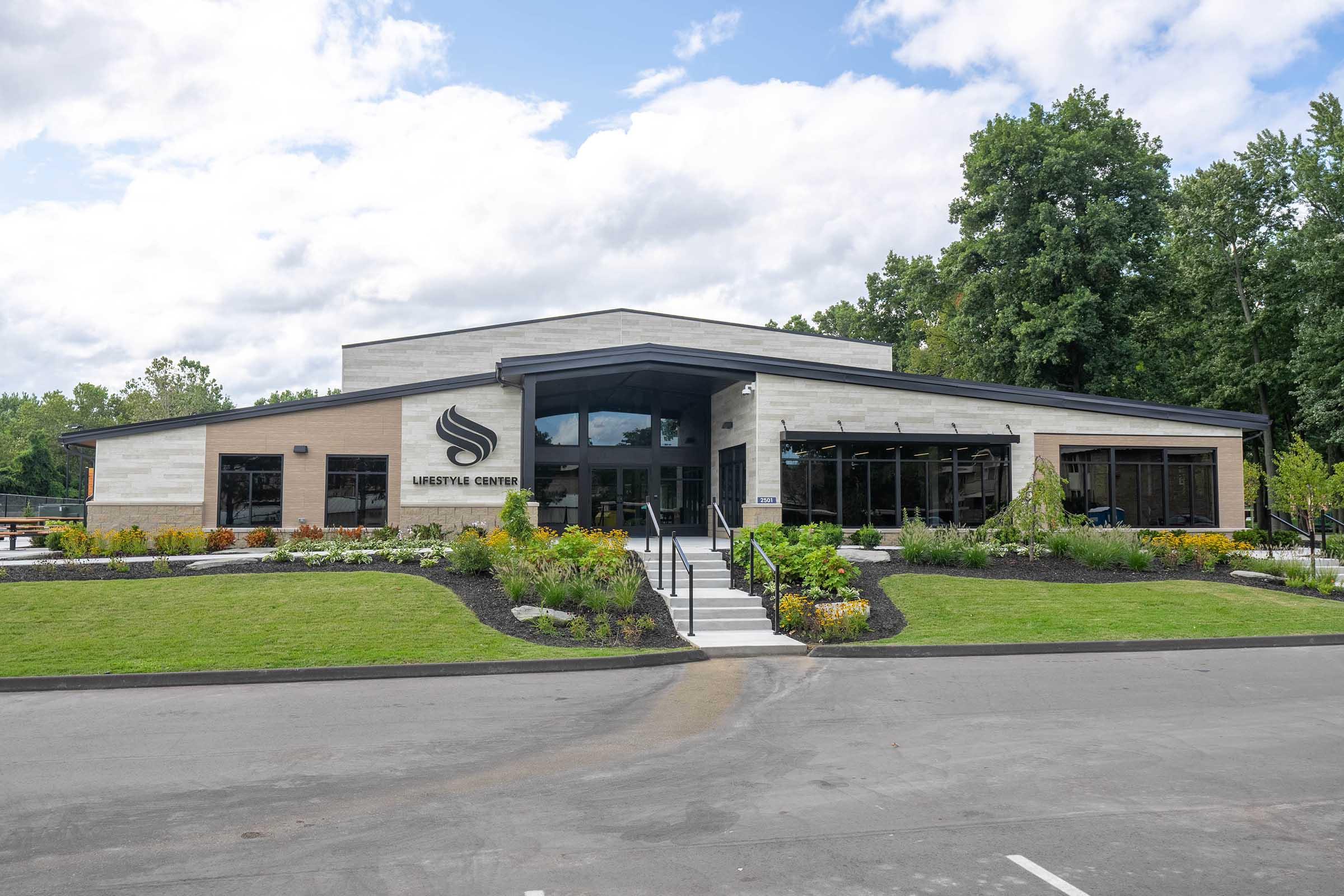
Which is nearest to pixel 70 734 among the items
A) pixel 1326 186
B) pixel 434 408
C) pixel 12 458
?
pixel 434 408

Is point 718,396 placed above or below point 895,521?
above

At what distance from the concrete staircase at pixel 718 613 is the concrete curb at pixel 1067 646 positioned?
0.80 metres

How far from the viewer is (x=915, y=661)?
12.0 meters

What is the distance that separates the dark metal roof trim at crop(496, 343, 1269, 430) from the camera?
2266 cm

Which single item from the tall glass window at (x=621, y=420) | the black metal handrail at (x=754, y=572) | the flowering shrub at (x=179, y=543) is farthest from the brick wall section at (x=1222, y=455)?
the flowering shrub at (x=179, y=543)

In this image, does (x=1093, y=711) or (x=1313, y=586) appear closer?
(x=1093, y=711)

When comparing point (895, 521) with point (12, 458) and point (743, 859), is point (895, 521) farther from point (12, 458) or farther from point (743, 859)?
point (12, 458)

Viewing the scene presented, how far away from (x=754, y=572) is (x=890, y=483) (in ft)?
28.6

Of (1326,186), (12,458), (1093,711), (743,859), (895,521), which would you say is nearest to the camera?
(743,859)

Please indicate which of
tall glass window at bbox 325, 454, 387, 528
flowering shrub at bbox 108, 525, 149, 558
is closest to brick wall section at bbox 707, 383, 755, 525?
tall glass window at bbox 325, 454, 387, 528

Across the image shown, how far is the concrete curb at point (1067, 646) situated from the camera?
41.0ft

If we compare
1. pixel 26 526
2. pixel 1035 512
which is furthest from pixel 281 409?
pixel 1035 512

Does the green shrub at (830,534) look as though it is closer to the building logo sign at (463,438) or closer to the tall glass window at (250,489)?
the building logo sign at (463,438)

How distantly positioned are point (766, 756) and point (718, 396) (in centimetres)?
2016
